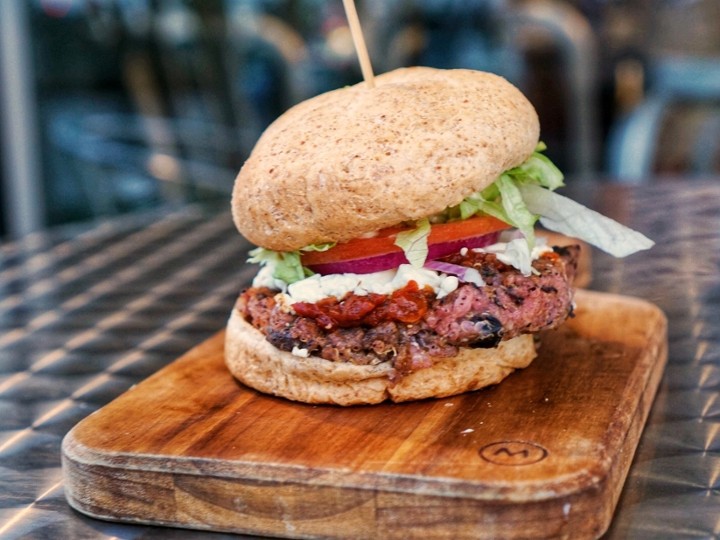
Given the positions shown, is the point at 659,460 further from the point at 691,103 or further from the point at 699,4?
the point at 691,103

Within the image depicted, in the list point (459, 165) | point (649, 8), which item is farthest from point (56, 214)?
point (649, 8)

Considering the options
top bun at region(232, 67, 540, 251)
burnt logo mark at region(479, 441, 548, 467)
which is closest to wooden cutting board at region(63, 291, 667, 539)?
burnt logo mark at region(479, 441, 548, 467)

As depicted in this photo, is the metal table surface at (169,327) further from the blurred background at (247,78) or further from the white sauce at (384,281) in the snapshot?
the blurred background at (247,78)

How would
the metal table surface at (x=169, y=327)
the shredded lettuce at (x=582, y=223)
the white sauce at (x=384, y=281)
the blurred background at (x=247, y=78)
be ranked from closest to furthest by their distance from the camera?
the metal table surface at (x=169, y=327), the white sauce at (x=384, y=281), the shredded lettuce at (x=582, y=223), the blurred background at (x=247, y=78)

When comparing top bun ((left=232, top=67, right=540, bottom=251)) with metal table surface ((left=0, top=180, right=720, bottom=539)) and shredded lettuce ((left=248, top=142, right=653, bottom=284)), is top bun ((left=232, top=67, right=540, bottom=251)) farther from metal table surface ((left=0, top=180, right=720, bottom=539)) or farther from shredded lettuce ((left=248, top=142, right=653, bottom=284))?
metal table surface ((left=0, top=180, right=720, bottom=539))

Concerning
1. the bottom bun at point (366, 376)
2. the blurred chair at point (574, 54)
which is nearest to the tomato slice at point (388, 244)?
the bottom bun at point (366, 376)

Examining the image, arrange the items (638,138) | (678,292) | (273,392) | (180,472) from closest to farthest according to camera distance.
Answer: (180,472) → (273,392) → (678,292) → (638,138)

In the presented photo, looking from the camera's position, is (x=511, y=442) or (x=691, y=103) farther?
(x=691, y=103)

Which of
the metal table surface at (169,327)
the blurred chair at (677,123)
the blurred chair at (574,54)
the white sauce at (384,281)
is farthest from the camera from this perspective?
the blurred chair at (574,54)

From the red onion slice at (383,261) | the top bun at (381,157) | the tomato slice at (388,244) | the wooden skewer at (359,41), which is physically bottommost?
the red onion slice at (383,261)
